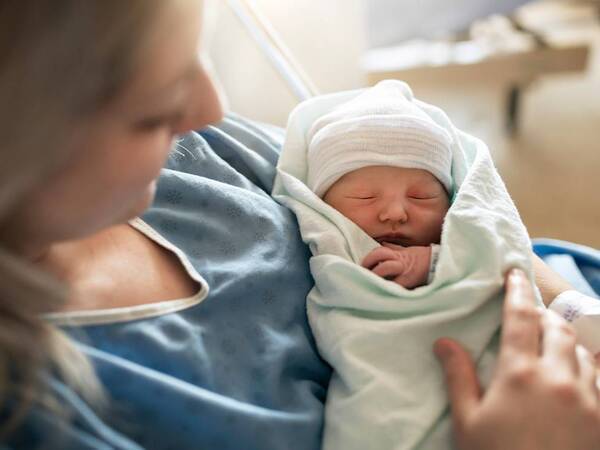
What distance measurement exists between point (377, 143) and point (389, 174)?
0.15 feet

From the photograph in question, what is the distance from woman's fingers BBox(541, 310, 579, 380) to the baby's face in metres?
0.23

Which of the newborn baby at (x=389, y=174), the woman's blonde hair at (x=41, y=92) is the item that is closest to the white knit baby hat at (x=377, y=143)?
the newborn baby at (x=389, y=174)

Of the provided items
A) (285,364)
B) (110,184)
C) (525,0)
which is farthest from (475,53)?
(110,184)

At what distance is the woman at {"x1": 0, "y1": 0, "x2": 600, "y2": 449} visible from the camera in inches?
16.7

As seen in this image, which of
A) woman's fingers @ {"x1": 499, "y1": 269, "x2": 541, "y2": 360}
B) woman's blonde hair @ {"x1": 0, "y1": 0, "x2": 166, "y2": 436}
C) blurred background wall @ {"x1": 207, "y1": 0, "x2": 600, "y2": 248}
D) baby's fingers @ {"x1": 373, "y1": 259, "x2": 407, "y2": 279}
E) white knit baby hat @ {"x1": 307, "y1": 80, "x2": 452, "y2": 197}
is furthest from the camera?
blurred background wall @ {"x1": 207, "y1": 0, "x2": 600, "y2": 248}

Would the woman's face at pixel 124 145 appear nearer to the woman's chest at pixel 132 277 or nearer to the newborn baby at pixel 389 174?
the woman's chest at pixel 132 277

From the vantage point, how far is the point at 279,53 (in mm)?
1169

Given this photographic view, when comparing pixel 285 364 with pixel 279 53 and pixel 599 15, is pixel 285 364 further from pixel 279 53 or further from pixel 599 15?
pixel 599 15

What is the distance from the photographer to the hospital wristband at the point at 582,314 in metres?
0.80

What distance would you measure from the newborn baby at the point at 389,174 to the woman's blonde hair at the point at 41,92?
478mm

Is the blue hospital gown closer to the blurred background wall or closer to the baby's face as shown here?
the baby's face

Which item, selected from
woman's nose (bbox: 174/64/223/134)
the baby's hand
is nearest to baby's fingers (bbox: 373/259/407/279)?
the baby's hand

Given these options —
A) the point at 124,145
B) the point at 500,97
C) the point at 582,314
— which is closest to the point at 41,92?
the point at 124,145

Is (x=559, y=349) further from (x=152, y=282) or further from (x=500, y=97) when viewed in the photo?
(x=500, y=97)
